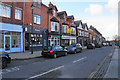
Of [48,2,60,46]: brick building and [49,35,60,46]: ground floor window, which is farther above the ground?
[48,2,60,46]: brick building

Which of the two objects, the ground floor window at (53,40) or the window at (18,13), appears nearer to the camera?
the window at (18,13)

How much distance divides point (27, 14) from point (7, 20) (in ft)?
13.1

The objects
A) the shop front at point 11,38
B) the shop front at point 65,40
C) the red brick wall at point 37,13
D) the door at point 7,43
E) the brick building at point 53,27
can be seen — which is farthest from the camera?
the shop front at point 65,40

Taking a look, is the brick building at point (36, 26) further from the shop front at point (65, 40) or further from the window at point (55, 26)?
the shop front at point (65, 40)

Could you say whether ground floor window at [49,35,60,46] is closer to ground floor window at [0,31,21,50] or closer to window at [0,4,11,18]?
ground floor window at [0,31,21,50]

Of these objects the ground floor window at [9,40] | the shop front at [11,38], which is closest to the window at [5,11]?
the shop front at [11,38]

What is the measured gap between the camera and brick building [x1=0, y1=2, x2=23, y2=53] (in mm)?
13680

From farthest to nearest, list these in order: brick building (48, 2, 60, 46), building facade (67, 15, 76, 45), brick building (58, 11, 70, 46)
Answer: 1. building facade (67, 15, 76, 45)
2. brick building (58, 11, 70, 46)
3. brick building (48, 2, 60, 46)

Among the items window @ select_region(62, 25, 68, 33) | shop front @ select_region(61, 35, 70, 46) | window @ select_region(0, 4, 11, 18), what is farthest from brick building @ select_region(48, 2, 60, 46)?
window @ select_region(0, 4, 11, 18)

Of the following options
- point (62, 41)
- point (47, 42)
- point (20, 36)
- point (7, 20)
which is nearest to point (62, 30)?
point (62, 41)

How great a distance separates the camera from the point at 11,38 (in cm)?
1487

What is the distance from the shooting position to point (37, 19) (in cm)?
1914

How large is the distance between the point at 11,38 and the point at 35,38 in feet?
15.1

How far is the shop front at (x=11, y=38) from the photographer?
44.6 ft
